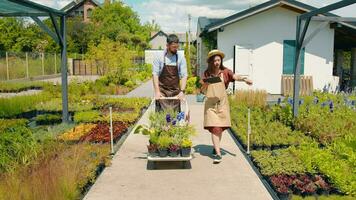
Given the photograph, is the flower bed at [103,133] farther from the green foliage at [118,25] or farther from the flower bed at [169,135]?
the green foliage at [118,25]

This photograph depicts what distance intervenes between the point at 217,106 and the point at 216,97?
0.57 ft

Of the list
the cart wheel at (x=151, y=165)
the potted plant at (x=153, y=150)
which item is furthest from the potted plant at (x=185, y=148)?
the cart wheel at (x=151, y=165)

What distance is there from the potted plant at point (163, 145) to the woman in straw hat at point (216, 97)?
3.09 ft

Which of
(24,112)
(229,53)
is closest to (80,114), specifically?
(24,112)

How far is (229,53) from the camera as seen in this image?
17562mm

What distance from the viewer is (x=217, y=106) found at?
6781 millimetres

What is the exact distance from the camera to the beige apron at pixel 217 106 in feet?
21.9

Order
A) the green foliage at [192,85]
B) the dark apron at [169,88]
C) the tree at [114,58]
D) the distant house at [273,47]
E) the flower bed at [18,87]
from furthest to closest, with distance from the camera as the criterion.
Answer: the tree at [114,58], the flower bed at [18,87], the green foliage at [192,85], the distant house at [273,47], the dark apron at [169,88]

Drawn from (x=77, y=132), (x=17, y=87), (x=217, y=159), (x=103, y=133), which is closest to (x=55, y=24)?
(x=77, y=132)

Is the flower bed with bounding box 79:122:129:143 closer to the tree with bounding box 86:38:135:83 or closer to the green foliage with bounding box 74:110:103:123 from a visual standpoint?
the green foliage with bounding box 74:110:103:123

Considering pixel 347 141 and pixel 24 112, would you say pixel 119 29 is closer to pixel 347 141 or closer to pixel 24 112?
pixel 24 112

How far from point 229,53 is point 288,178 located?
1246 cm

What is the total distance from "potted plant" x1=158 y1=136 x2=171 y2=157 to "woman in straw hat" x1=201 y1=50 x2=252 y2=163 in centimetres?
94

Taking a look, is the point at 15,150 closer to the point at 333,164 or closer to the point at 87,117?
the point at 87,117
